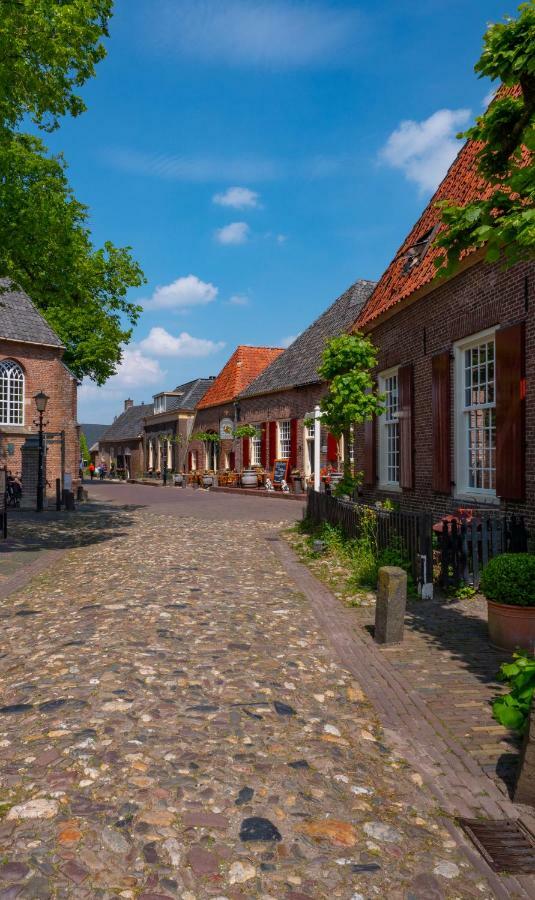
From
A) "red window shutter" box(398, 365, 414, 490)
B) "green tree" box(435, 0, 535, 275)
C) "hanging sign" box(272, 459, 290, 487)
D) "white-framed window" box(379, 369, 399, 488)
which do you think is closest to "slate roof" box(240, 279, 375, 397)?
"hanging sign" box(272, 459, 290, 487)

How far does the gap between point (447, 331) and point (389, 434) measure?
3644mm

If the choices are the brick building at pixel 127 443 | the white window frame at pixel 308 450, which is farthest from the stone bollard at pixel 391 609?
the brick building at pixel 127 443

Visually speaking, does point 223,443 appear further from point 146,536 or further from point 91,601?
point 91,601

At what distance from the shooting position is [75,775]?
321 centimetres

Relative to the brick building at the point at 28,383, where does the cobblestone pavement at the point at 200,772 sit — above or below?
below

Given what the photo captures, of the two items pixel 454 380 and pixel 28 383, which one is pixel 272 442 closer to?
pixel 28 383

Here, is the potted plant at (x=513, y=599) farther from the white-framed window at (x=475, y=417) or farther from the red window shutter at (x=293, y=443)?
the red window shutter at (x=293, y=443)

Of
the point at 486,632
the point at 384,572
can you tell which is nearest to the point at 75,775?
the point at 384,572

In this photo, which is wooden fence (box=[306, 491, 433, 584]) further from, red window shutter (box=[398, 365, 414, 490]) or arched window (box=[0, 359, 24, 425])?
arched window (box=[0, 359, 24, 425])

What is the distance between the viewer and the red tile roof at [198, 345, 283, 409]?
32.8 meters

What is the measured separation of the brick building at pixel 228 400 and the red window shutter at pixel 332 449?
30.2 feet

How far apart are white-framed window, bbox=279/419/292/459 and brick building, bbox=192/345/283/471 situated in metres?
4.40

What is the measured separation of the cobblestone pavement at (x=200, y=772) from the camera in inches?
98.7

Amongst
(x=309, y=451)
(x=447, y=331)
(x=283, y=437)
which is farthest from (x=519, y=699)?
(x=283, y=437)
